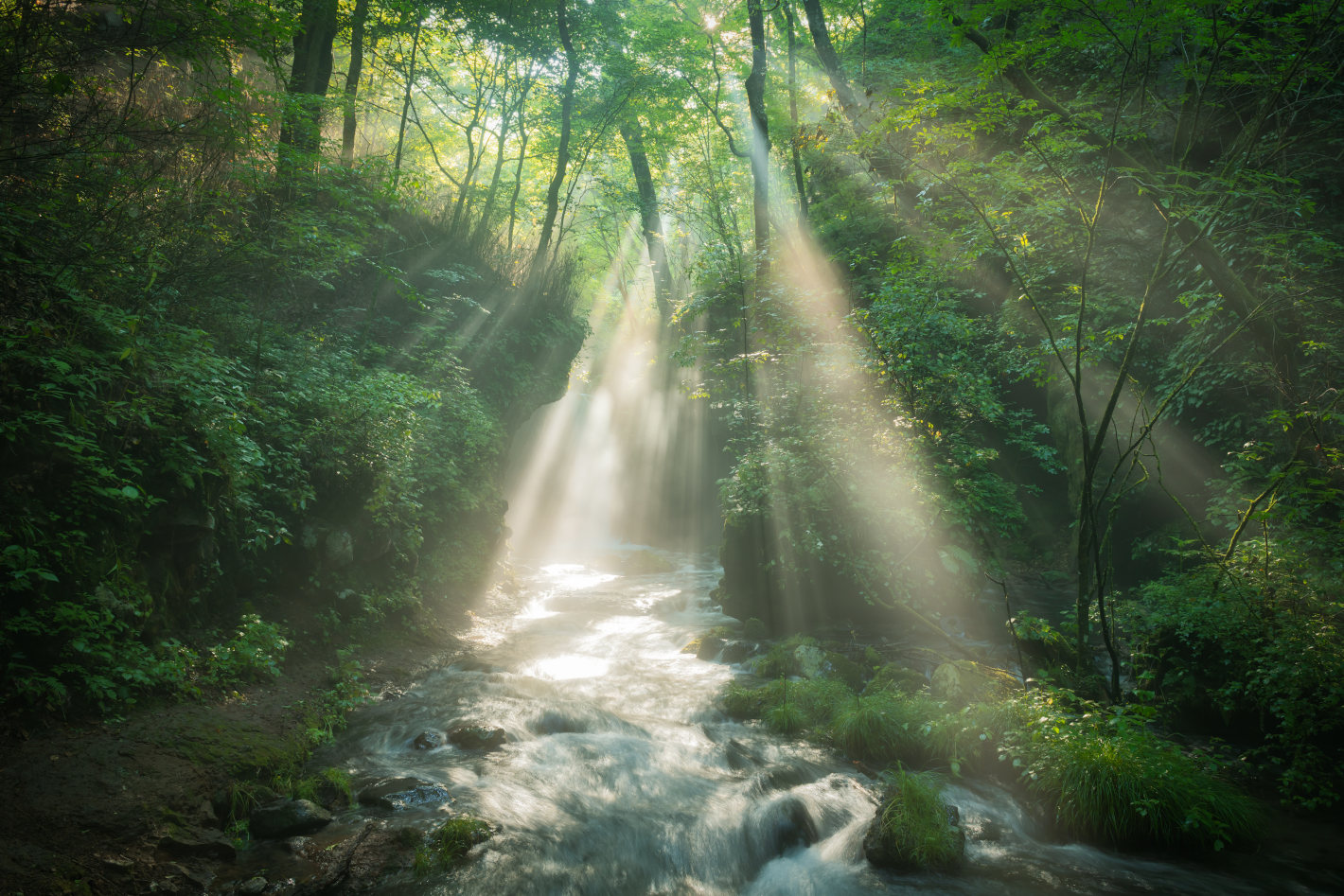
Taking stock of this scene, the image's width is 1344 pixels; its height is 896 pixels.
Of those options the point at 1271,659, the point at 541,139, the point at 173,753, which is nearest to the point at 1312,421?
the point at 1271,659

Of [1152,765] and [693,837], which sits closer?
[1152,765]

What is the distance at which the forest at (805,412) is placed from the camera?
4820mm

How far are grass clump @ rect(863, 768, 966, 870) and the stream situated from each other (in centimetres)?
12

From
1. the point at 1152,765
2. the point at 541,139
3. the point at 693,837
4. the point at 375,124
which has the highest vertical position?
the point at 541,139

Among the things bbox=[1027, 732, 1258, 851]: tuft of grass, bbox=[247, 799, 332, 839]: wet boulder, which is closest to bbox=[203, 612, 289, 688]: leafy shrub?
bbox=[247, 799, 332, 839]: wet boulder

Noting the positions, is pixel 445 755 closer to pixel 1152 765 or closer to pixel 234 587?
pixel 234 587

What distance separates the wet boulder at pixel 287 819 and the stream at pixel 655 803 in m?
0.29

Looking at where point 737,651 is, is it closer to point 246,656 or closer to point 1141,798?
point 1141,798

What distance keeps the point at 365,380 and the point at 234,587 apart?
323 cm

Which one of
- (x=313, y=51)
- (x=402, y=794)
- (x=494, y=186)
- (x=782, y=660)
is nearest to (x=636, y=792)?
(x=402, y=794)

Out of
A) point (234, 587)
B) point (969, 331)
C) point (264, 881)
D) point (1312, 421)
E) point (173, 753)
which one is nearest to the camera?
point (264, 881)

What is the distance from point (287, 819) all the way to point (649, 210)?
2017cm

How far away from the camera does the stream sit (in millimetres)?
4574

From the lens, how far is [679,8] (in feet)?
67.5
